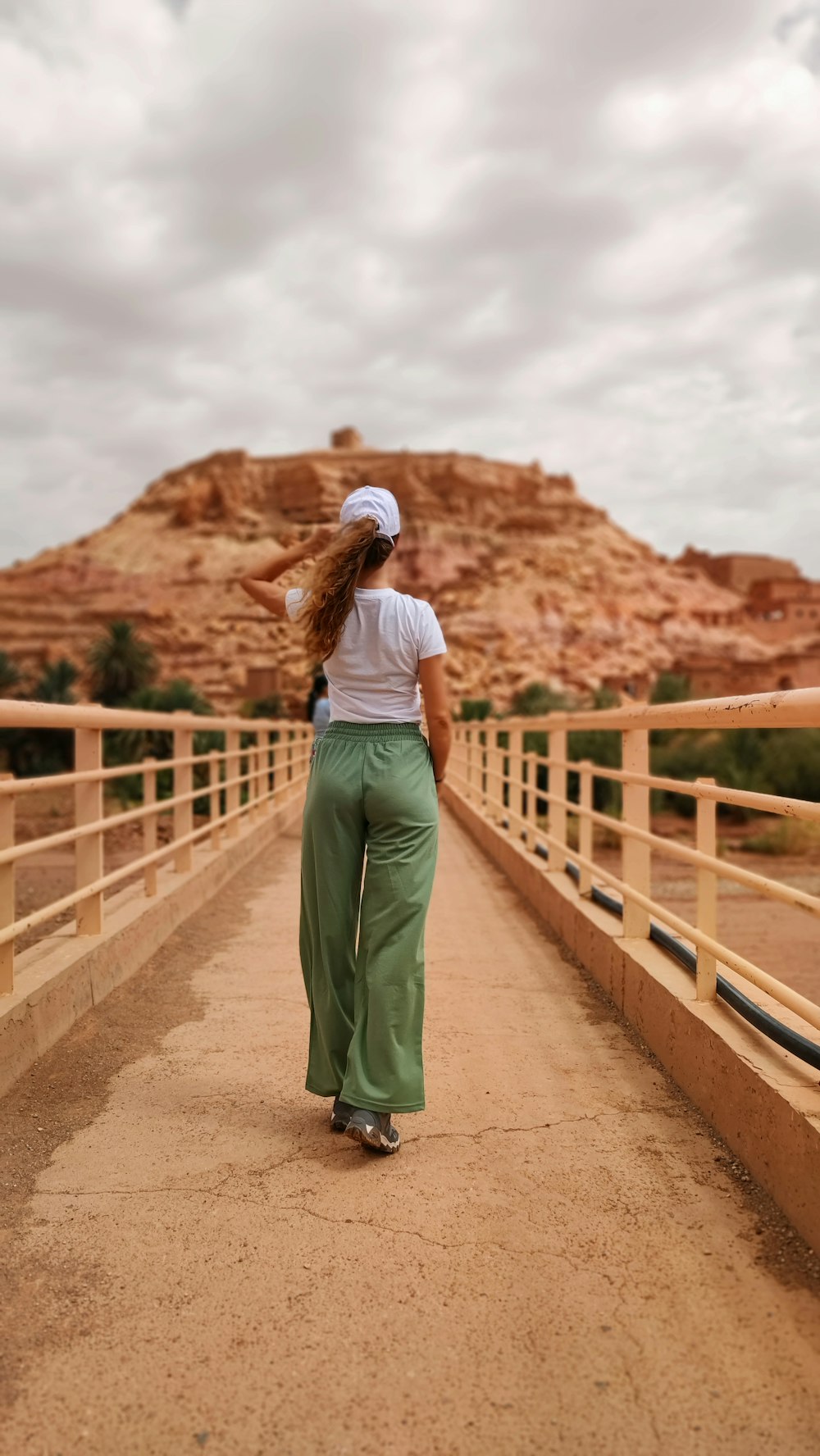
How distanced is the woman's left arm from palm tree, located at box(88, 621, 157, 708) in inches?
2122

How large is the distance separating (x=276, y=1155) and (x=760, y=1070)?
140cm

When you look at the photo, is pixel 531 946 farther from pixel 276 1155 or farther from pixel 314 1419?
pixel 314 1419

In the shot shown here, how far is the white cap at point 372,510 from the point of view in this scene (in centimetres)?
358

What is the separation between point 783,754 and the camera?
2506 cm

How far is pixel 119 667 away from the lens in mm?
57000

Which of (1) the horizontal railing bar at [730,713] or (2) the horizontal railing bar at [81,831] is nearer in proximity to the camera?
(1) the horizontal railing bar at [730,713]

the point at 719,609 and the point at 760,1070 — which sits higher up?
the point at 719,609

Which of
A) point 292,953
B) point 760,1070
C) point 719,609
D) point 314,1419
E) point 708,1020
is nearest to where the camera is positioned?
point 314,1419

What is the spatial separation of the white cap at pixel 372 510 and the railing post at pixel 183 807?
439 centimetres

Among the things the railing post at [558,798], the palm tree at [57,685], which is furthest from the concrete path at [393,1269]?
the palm tree at [57,685]

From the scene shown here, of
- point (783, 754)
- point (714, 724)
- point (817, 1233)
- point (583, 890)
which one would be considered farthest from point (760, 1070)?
point (783, 754)

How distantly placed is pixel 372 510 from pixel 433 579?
9053 centimetres

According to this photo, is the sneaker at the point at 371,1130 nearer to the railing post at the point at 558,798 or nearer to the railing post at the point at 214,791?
the railing post at the point at 558,798

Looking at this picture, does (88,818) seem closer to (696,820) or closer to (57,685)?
(696,820)
